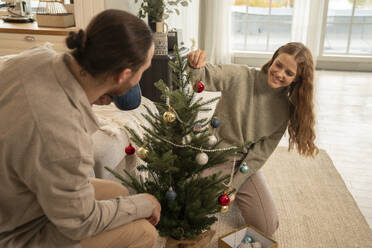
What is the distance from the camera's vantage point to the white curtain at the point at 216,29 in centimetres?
521

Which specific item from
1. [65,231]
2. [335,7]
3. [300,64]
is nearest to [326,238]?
[300,64]

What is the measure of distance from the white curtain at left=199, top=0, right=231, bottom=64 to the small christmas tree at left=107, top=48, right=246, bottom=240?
4.02 m

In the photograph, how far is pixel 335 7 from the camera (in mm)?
5445

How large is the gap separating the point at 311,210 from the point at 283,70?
0.83 meters

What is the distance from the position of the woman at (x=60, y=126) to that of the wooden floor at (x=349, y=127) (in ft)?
5.29

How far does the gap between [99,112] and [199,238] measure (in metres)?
0.92

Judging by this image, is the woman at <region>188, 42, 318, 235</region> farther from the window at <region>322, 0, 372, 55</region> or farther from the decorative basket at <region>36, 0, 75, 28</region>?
the window at <region>322, 0, 372, 55</region>

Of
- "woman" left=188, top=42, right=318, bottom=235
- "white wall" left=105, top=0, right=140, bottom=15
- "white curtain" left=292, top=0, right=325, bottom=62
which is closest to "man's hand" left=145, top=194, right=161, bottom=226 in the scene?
"woman" left=188, top=42, right=318, bottom=235

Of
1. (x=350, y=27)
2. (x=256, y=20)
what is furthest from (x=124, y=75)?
(x=350, y=27)

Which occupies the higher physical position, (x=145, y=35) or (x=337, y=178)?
(x=145, y=35)

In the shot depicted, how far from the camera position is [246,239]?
1.70 m

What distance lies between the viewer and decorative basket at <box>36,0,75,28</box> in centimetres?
318

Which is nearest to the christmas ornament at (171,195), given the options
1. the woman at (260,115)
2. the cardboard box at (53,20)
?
the woman at (260,115)

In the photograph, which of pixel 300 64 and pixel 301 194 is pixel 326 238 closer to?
pixel 301 194
